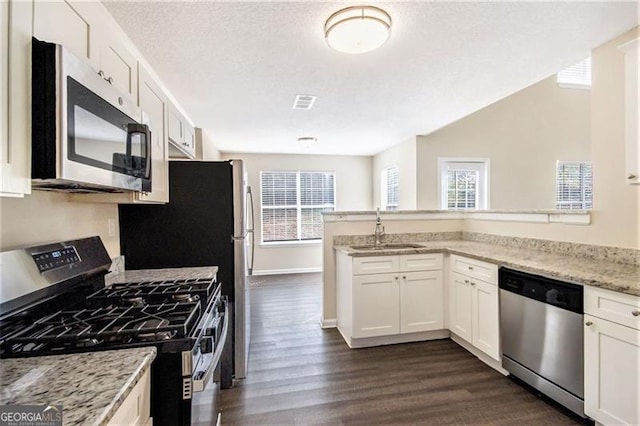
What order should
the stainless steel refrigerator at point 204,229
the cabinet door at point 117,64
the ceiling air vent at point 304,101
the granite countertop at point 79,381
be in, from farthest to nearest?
1. the ceiling air vent at point 304,101
2. the stainless steel refrigerator at point 204,229
3. the cabinet door at point 117,64
4. the granite countertop at point 79,381

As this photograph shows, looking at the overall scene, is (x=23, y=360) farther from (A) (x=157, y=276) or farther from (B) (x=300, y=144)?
(B) (x=300, y=144)

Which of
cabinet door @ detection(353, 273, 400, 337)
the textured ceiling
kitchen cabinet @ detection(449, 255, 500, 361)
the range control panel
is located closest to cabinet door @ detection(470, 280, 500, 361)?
kitchen cabinet @ detection(449, 255, 500, 361)

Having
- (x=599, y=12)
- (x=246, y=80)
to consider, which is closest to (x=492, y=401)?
(x=599, y=12)

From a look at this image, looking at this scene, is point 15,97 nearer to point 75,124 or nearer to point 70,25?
point 75,124

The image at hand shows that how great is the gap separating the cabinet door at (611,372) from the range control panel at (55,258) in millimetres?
2696

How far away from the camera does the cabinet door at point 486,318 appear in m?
2.40

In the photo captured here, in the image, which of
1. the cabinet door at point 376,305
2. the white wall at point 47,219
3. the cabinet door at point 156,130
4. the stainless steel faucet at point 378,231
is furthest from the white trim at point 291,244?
the white wall at point 47,219

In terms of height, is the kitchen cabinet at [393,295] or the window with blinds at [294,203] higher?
the window with blinds at [294,203]

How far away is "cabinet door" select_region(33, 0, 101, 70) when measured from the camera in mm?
949

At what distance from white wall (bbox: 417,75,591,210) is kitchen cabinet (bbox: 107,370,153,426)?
4.35m

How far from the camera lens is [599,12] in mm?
1833

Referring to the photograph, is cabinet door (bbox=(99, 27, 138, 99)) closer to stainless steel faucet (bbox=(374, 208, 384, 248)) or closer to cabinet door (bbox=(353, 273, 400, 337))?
cabinet door (bbox=(353, 273, 400, 337))

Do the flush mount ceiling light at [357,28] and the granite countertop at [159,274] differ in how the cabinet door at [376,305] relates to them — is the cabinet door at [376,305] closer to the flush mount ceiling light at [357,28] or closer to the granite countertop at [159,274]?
the granite countertop at [159,274]

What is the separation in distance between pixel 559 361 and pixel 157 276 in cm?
257
